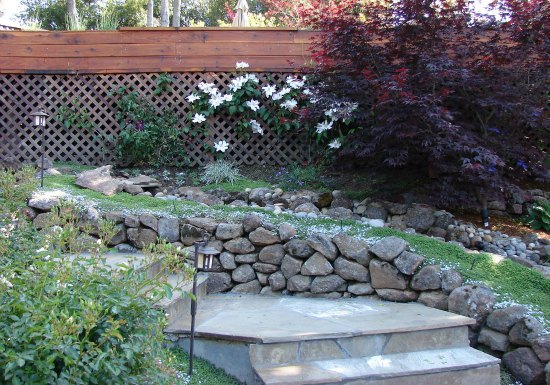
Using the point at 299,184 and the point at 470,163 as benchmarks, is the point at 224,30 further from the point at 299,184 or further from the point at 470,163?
the point at 470,163

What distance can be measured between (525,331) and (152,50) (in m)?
5.74

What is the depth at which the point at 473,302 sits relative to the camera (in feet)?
12.4

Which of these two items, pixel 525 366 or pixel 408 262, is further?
pixel 408 262

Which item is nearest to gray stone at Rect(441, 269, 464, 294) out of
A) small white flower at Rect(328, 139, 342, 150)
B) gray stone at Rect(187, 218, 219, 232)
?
gray stone at Rect(187, 218, 219, 232)

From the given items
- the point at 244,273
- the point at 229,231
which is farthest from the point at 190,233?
the point at 244,273

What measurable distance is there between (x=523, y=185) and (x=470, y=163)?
1.88 m

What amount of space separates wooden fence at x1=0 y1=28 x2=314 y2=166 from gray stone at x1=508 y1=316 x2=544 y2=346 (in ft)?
12.6

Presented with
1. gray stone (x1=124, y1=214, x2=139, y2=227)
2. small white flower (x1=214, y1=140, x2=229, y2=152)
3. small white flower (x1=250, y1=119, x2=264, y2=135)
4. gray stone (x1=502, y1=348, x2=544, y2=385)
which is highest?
small white flower (x1=250, y1=119, x2=264, y2=135)

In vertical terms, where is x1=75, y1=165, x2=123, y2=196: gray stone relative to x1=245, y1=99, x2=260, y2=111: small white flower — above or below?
below

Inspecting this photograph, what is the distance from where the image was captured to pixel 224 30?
22.9ft

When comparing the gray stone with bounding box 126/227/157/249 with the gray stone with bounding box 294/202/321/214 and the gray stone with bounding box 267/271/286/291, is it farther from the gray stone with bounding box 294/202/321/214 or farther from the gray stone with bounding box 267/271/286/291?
the gray stone with bounding box 294/202/321/214

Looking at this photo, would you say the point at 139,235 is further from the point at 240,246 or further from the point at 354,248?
the point at 354,248

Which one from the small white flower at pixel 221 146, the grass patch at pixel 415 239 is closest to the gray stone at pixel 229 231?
the grass patch at pixel 415 239

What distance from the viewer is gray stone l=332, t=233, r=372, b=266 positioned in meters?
4.31
